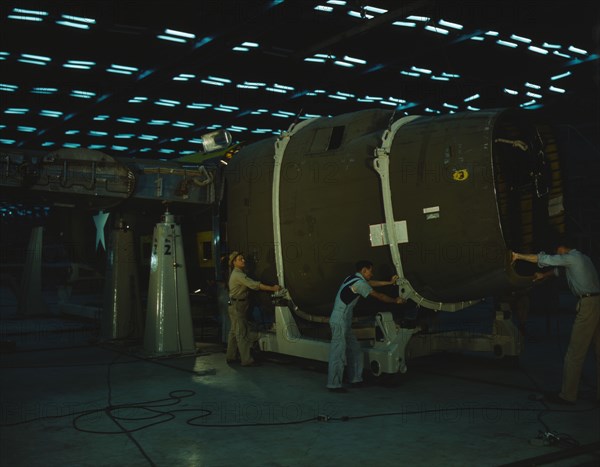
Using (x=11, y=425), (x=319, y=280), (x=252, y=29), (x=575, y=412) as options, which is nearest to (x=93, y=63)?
(x=252, y=29)

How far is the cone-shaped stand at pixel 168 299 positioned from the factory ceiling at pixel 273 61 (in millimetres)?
5503

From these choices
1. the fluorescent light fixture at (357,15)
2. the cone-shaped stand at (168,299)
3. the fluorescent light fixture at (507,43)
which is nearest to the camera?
the cone-shaped stand at (168,299)

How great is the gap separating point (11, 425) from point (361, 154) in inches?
208

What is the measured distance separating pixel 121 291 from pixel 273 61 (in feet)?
33.6

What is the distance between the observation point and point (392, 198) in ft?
→ 25.8

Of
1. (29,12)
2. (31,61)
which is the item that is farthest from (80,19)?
(31,61)

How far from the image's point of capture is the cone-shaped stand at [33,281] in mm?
18984

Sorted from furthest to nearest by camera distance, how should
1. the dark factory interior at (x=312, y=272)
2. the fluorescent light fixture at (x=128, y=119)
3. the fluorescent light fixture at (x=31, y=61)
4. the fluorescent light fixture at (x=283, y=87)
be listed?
the fluorescent light fixture at (x=128, y=119) < the fluorescent light fixture at (x=283, y=87) < the fluorescent light fixture at (x=31, y=61) < the dark factory interior at (x=312, y=272)

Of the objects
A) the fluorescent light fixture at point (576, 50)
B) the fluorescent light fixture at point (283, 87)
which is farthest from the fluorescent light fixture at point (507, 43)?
the fluorescent light fixture at point (283, 87)

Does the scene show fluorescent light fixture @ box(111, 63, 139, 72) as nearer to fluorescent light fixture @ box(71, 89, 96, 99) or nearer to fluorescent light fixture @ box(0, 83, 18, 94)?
fluorescent light fixture @ box(71, 89, 96, 99)

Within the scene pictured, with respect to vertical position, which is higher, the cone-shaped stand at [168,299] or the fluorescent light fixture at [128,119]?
the fluorescent light fixture at [128,119]

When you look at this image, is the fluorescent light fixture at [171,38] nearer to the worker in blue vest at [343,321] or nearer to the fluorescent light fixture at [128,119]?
the fluorescent light fixture at [128,119]

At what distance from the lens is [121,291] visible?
11.9 meters

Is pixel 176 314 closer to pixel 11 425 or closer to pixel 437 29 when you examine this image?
pixel 11 425
